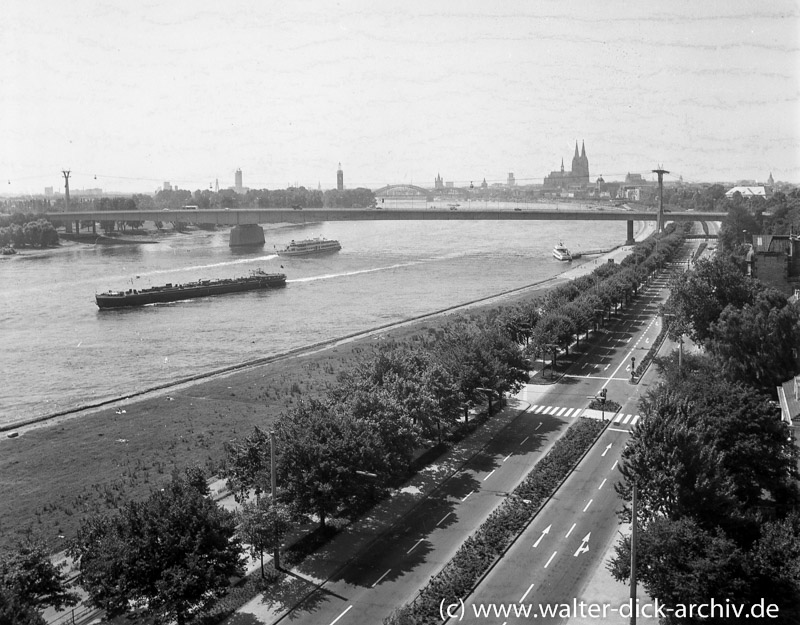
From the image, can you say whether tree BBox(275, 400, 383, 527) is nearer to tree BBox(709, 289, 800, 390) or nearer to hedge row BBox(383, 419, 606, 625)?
hedge row BBox(383, 419, 606, 625)

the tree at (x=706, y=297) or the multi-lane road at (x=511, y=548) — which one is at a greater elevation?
the tree at (x=706, y=297)

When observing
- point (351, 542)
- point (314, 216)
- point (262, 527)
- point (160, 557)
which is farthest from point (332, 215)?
point (160, 557)

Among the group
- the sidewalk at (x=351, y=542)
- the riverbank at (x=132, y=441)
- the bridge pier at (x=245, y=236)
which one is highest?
the bridge pier at (x=245, y=236)

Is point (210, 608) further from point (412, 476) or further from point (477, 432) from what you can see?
point (477, 432)

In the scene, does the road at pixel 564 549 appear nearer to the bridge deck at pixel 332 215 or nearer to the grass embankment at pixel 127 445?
the grass embankment at pixel 127 445

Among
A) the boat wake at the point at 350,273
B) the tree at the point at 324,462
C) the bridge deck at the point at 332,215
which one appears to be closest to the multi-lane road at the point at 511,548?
the tree at the point at 324,462

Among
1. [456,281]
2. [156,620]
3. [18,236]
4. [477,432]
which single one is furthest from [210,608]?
[18,236]

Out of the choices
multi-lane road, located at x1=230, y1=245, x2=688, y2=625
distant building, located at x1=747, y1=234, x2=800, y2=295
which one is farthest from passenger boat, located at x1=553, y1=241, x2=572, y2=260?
multi-lane road, located at x1=230, y1=245, x2=688, y2=625

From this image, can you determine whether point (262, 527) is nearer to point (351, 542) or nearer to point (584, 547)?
point (351, 542)
